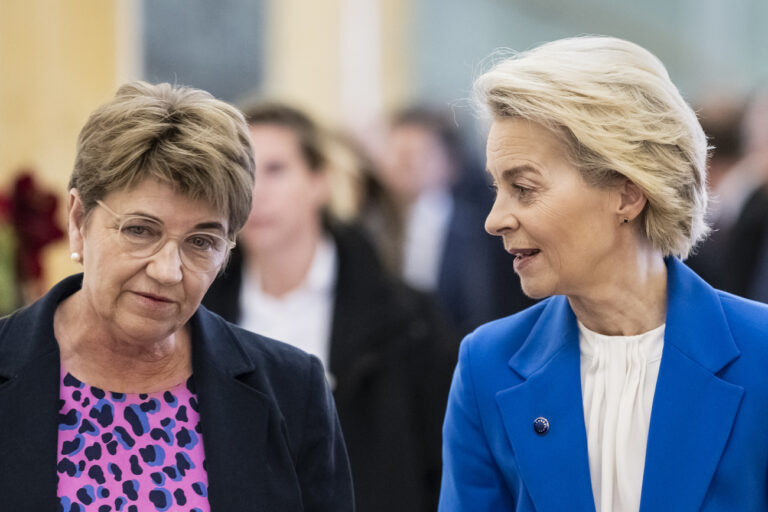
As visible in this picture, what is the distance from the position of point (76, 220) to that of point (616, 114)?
1.24 metres

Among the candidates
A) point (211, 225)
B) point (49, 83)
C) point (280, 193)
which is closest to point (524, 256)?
point (211, 225)

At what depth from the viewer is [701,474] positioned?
122 inches

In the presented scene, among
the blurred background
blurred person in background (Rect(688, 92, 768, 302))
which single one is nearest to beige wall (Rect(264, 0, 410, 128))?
the blurred background

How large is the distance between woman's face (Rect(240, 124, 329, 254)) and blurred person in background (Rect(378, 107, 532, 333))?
0.43 meters

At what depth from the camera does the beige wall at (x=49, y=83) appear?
771 centimetres

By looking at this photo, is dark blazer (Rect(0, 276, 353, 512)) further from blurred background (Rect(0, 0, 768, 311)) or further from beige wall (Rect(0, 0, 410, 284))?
beige wall (Rect(0, 0, 410, 284))

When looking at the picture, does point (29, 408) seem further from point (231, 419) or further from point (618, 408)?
point (618, 408)

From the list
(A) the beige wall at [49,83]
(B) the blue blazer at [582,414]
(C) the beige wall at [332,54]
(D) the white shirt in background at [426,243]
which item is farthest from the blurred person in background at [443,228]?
(B) the blue blazer at [582,414]

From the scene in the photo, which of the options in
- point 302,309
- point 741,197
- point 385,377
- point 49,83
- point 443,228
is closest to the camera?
point 385,377

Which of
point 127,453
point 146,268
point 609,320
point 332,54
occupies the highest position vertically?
point 146,268

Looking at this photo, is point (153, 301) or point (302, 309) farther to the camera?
point (302, 309)

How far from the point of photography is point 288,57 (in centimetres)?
1175

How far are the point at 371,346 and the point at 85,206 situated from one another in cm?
215

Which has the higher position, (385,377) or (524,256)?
(524,256)
